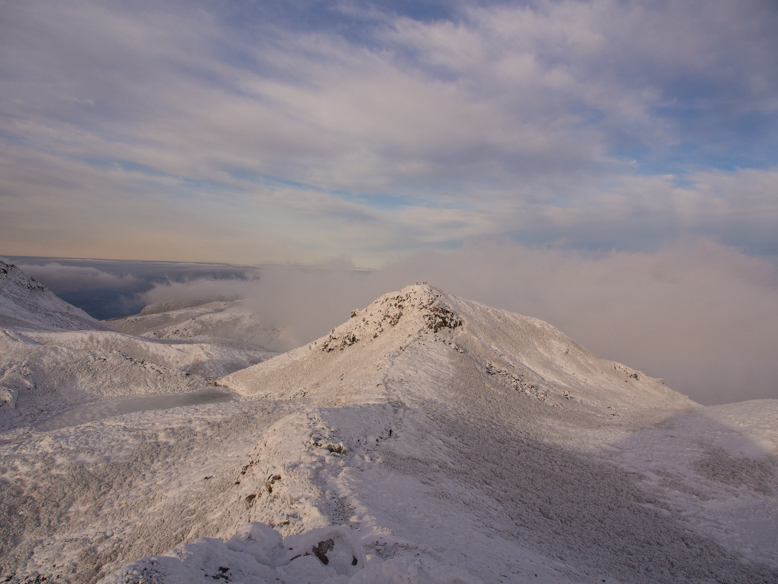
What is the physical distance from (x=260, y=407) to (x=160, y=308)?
161491mm

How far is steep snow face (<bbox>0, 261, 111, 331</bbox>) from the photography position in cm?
4222

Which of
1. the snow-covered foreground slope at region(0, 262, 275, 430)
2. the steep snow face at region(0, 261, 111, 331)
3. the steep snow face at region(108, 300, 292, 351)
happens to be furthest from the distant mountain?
the steep snow face at region(108, 300, 292, 351)

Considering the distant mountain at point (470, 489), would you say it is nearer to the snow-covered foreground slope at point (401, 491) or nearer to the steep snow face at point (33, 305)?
the snow-covered foreground slope at point (401, 491)

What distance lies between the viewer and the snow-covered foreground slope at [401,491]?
615cm

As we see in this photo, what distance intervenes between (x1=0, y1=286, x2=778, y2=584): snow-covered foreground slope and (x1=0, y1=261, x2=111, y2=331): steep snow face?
33.4 m

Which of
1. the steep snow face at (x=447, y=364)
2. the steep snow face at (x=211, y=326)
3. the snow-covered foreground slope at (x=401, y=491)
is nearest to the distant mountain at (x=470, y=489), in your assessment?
the snow-covered foreground slope at (x=401, y=491)

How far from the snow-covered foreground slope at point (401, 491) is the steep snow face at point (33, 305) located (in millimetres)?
33393

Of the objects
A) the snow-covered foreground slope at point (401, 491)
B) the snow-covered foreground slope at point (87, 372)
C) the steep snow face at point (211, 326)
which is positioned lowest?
the steep snow face at point (211, 326)

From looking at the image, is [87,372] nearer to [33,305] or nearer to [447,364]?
[447,364]

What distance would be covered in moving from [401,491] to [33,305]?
201 ft

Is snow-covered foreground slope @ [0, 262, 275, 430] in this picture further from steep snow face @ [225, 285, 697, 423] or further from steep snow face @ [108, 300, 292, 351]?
steep snow face @ [108, 300, 292, 351]

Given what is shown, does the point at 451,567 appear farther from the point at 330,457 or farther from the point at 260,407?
the point at 260,407

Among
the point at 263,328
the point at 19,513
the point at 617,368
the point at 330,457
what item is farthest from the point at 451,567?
the point at 263,328

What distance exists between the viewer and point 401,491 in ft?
30.0
